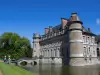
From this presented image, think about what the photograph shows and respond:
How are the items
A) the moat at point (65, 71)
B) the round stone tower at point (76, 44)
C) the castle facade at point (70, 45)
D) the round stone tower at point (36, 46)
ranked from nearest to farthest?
the moat at point (65, 71) → the round stone tower at point (76, 44) → the castle facade at point (70, 45) → the round stone tower at point (36, 46)

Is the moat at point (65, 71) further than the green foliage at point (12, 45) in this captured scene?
No

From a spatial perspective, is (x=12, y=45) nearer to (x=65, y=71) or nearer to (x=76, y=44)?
(x=76, y=44)

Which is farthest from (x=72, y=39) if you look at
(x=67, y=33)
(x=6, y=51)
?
(x=6, y=51)

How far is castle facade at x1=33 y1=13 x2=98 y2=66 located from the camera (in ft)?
136

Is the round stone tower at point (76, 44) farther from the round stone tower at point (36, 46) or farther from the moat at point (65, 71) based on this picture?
the round stone tower at point (36, 46)

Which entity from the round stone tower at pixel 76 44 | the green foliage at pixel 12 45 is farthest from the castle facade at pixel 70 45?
the green foliage at pixel 12 45

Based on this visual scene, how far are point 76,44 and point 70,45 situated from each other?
1579 millimetres

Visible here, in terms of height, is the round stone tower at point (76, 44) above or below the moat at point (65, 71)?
above

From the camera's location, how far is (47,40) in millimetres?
57844

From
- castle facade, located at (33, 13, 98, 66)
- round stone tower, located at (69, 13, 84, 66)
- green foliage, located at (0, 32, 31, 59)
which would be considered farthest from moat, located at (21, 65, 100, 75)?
green foliage, located at (0, 32, 31, 59)

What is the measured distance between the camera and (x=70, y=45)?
42.2m

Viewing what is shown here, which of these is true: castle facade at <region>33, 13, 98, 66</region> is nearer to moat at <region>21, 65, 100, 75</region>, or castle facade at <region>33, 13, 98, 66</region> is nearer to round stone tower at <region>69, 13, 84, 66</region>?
round stone tower at <region>69, 13, 84, 66</region>

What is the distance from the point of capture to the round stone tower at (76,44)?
41.0 metres

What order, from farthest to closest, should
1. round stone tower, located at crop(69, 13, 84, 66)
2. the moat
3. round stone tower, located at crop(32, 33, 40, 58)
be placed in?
round stone tower, located at crop(32, 33, 40, 58) < round stone tower, located at crop(69, 13, 84, 66) < the moat
